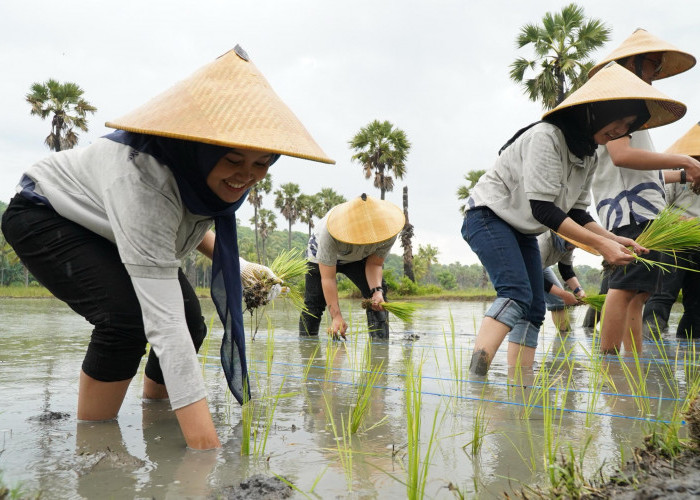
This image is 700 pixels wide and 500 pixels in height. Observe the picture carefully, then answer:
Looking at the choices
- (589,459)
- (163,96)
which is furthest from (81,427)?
(589,459)

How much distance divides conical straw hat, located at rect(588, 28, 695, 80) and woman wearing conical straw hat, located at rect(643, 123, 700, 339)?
657 mm

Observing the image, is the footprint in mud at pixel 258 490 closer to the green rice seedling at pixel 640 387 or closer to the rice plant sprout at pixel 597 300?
the green rice seedling at pixel 640 387

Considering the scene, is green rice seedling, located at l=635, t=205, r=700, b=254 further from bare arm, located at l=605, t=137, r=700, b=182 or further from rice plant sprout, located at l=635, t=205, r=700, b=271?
bare arm, located at l=605, t=137, r=700, b=182

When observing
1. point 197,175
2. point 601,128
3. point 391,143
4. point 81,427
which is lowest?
point 81,427

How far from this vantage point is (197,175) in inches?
72.0

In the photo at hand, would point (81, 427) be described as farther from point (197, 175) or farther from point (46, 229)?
point (197, 175)

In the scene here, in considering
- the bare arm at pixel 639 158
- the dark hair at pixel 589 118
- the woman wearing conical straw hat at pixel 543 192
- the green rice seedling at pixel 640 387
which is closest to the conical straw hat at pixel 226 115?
the green rice seedling at pixel 640 387

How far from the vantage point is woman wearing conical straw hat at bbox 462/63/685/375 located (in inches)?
108

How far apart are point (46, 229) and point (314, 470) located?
127cm

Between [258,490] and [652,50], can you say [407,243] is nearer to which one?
[652,50]

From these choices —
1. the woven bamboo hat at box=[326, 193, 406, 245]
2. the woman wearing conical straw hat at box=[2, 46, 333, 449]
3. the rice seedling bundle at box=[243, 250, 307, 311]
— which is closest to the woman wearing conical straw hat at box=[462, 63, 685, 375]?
the rice seedling bundle at box=[243, 250, 307, 311]

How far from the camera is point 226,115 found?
1638 mm

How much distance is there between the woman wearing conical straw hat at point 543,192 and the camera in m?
Result: 2.75

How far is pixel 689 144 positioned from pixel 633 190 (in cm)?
94
